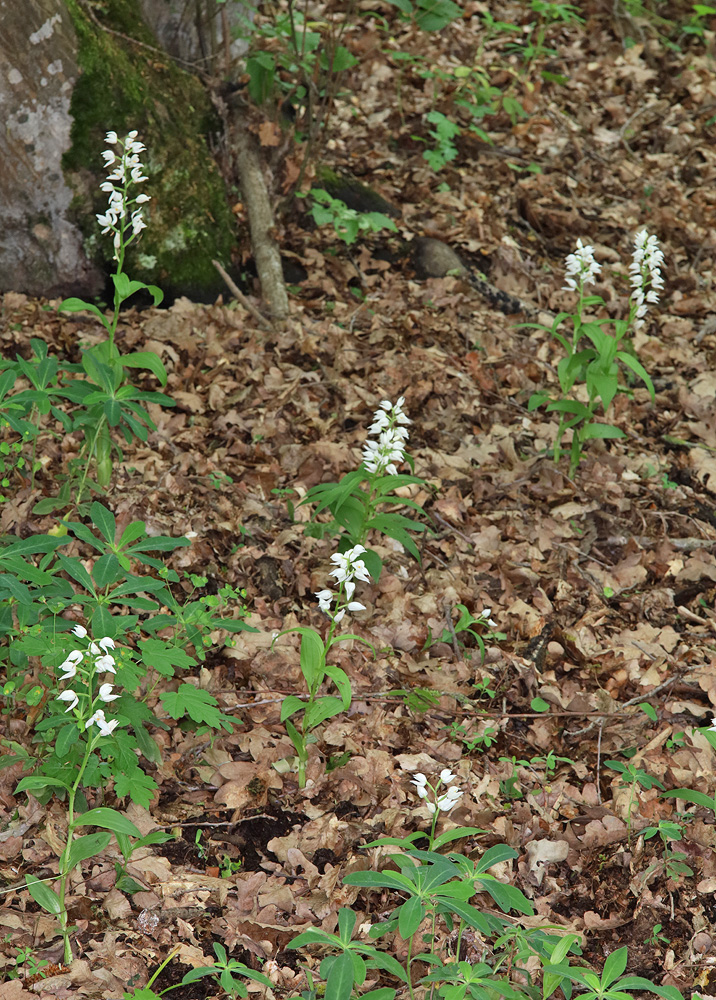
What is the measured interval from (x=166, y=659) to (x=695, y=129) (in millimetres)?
6463

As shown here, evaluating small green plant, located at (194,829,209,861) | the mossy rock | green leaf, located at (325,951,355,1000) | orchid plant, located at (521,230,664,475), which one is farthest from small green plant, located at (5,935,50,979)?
the mossy rock

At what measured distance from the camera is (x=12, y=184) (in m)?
4.04

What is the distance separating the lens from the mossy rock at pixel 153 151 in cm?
419

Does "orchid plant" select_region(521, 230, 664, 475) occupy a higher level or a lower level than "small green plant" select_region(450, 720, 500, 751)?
higher

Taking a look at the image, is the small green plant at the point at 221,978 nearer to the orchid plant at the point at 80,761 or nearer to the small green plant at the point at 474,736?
the orchid plant at the point at 80,761

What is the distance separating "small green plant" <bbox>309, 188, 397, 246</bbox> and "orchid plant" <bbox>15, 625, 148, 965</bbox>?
3.37 metres

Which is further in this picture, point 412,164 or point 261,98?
point 412,164

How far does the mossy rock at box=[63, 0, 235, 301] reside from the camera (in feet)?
13.8

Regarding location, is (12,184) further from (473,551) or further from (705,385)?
(705,385)

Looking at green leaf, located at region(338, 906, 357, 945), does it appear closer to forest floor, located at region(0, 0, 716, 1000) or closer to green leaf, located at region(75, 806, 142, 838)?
forest floor, located at region(0, 0, 716, 1000)

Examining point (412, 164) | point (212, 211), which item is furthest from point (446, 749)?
Answer: point (412, 164)

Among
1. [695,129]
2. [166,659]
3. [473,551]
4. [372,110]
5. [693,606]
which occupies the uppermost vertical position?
[372,110]

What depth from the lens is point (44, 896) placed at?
2193 mm

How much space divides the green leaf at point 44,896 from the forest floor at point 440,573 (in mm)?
80
